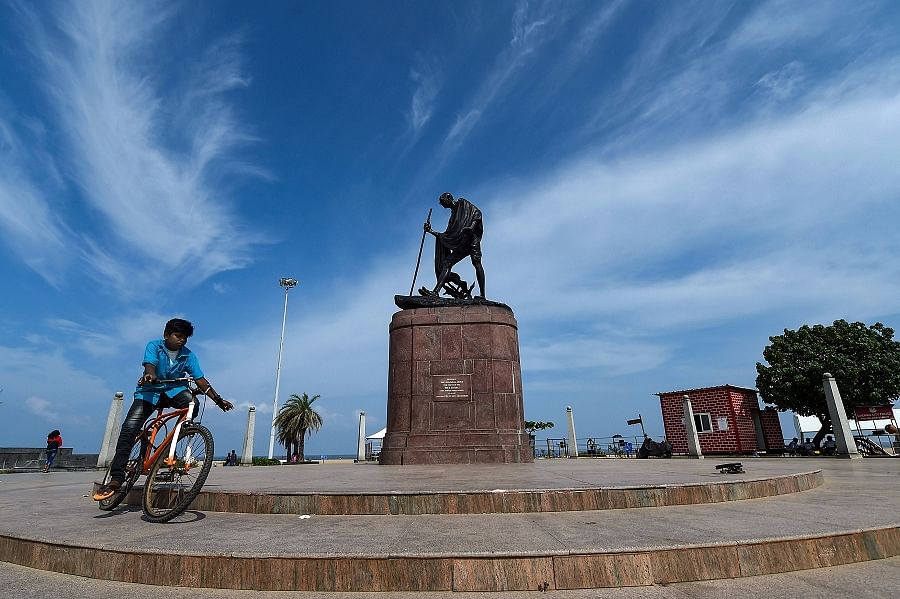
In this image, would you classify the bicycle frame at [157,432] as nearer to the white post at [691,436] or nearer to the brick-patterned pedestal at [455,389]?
the brick-patterned pedestal at [455,389]

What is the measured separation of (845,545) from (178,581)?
425 cm

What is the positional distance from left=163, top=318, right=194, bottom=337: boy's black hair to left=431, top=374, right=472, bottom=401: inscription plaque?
6271 mm

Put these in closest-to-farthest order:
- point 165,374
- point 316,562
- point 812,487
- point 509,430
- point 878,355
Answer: point 316,562, point 165,374, point 812,487, point 509,430, point 878,355

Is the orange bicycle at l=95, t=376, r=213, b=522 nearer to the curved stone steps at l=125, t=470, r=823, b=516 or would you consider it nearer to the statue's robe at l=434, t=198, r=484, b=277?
the curved stone steps at l=125, t=470, r=823, b=516

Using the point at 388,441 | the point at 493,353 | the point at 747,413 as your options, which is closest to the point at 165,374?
the point at 388,441

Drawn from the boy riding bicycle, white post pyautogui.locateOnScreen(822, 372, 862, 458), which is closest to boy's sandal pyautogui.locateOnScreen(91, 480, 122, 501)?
the boy riding bicycle

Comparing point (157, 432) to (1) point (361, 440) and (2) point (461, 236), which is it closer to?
(2) point (461, 236)

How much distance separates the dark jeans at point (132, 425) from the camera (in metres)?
4.33

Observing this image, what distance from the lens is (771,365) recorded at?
31.0 m

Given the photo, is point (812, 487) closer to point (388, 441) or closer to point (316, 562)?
point (316, 562)

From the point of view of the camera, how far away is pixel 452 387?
10.2 metres

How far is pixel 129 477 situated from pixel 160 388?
0.91 m

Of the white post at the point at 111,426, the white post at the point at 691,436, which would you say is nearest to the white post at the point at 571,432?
the white post at the point at 691,436

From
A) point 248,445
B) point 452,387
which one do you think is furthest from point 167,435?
point 248,445
